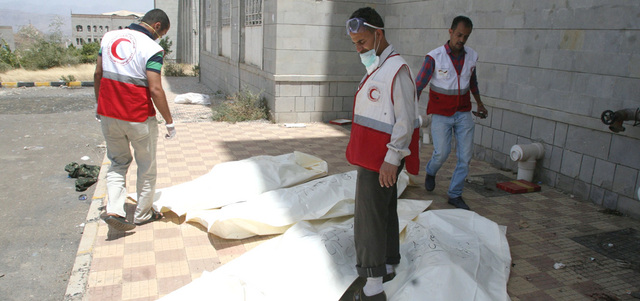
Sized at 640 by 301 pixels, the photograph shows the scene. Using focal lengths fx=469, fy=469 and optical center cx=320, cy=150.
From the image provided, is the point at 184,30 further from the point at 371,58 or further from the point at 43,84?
the point at 371,58

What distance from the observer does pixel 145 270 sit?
3.62 meters

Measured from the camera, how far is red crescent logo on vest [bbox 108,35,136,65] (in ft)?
12.9

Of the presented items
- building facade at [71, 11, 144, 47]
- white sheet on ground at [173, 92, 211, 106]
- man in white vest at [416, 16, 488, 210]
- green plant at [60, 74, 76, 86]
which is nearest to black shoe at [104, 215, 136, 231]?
man in white vest at [416, 16, 488, 210]

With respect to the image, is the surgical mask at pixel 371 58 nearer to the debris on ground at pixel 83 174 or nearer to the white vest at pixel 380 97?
the white vest at pixel 380 97

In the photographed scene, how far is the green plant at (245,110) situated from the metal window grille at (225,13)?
4.84m

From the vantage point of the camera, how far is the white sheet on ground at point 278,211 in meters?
4.12

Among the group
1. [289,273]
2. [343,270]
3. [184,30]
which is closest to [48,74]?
[184,30]

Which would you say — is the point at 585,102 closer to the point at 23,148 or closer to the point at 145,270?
the point at 145,270

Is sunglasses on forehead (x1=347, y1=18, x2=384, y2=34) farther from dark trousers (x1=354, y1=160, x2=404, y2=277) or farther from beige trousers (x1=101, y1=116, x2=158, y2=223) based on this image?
beige trousers (x1=101, y1=116, x2=158, y2=223)

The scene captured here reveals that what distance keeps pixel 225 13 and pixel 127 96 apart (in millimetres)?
11817

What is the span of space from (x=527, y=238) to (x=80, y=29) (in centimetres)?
4372

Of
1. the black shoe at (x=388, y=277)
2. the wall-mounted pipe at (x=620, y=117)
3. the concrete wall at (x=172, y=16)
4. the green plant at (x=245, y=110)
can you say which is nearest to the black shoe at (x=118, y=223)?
the black shoe at (x=388, y=277)

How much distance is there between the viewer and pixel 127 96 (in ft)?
13.1

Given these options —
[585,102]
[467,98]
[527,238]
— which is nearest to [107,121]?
[467,98]
